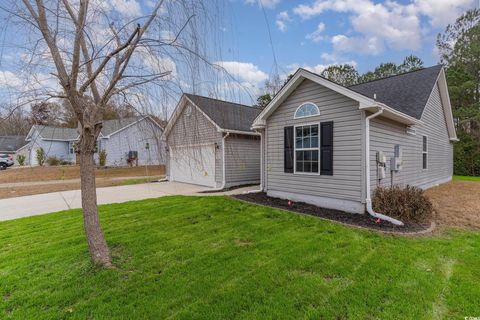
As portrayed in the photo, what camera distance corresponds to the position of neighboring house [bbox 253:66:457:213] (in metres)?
5.88

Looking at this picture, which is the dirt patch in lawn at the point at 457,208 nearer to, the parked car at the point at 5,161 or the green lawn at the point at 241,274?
the green lawn at the point at 241,274

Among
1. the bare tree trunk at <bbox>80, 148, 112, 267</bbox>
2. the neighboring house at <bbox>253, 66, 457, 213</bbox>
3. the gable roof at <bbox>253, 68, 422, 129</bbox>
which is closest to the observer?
the bare tree trunk at <bbox>80, 148, 112, 267</bbox>

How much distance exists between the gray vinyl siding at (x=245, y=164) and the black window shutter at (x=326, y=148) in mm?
4328

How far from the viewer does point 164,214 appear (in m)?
6.11

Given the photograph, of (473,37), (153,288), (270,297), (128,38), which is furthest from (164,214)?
(473,37)

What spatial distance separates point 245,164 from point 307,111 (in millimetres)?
4568

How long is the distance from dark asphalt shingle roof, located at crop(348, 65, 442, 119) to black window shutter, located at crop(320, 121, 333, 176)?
2.78 metres

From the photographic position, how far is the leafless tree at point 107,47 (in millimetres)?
2285

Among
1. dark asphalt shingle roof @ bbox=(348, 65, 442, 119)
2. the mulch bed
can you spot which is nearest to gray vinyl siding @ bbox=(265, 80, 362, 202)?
the mulch bed

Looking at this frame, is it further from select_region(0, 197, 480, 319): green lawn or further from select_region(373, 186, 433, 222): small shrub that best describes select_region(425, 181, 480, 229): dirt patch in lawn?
select_region(0, 197, 480, 319): green lawn

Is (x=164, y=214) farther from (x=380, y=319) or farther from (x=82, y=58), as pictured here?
(x=380, y=319)

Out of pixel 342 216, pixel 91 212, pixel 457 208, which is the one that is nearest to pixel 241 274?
pixel 91 212

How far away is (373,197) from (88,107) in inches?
239

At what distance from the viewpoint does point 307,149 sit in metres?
7.01
